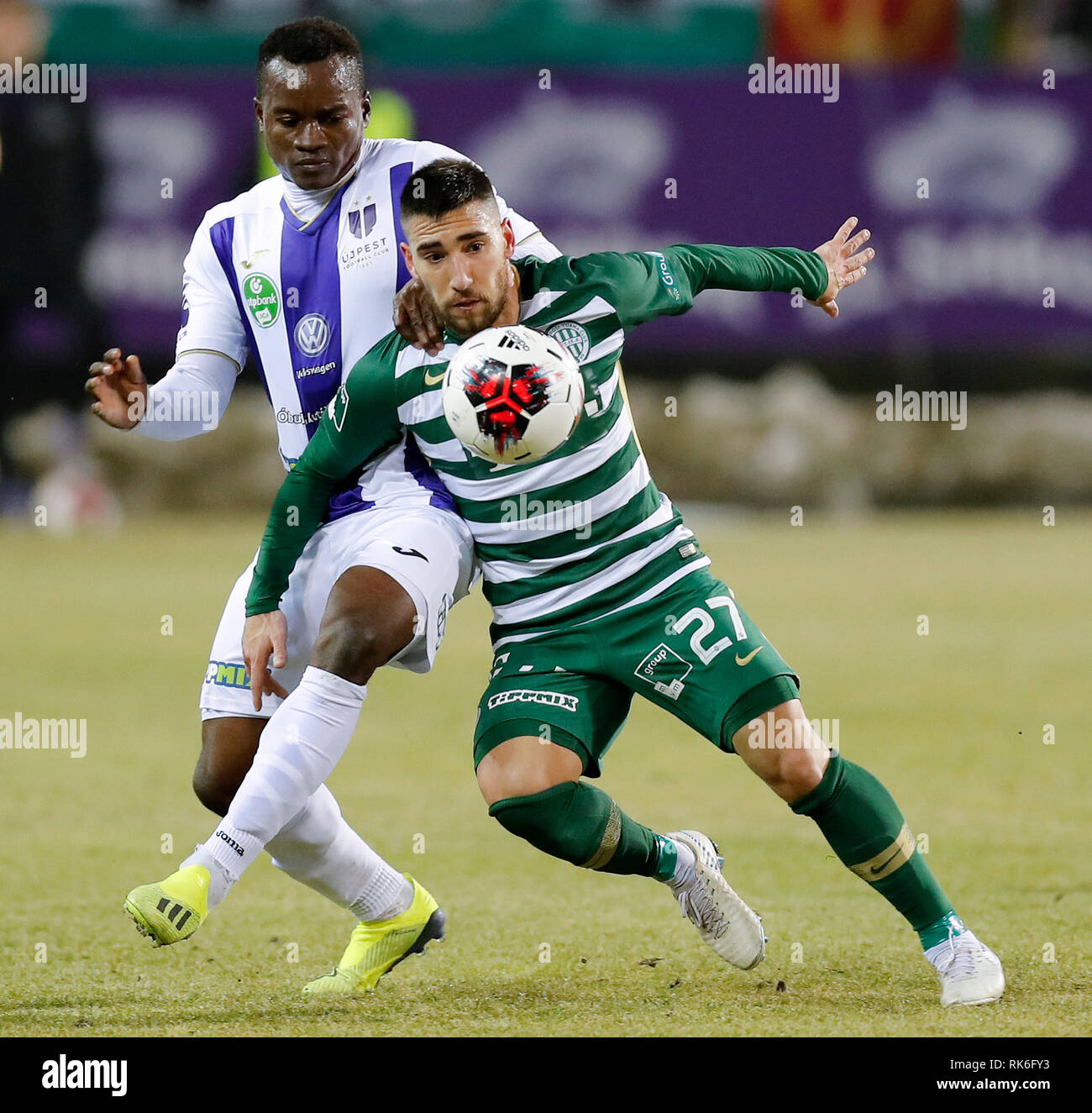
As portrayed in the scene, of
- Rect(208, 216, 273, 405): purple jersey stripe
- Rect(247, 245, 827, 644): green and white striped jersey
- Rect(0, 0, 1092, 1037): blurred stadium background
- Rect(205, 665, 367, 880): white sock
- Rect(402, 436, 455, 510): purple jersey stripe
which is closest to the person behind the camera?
Rect(205, 665, 367, 880): white sock

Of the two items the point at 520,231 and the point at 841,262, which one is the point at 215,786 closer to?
the point at 520,231

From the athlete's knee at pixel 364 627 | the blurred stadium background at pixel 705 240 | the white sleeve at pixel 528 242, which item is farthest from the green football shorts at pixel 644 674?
the blurred stadium background at pixel 705 240

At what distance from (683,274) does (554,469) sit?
617 millimetres

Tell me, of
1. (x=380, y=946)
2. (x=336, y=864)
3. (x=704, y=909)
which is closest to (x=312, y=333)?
(x=336, y=864)

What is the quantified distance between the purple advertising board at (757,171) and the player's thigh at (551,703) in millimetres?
13790

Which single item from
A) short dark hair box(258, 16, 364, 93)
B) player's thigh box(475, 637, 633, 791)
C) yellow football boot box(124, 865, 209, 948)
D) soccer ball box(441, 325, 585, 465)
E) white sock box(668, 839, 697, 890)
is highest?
short dark hair box(258, 16, 364, 93)

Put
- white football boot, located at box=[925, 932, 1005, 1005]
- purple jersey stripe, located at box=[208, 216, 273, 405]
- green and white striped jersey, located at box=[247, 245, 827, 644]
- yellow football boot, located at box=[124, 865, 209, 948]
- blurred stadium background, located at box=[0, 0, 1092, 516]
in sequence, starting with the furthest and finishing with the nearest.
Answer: blurred stadium background, located at box=[0, 0, 1092, 516]
purple jersey stripe, located at box=[208, 216, 273, 405]
green and white striped jersey, located at box=[247, 245, 827, 644]
white football boot, located at box=[925, 932, 1005, 1005]
yellow football boot, located at box=[124, 865, 209, 948]

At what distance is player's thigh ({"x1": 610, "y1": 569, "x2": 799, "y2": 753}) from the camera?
14.7ft

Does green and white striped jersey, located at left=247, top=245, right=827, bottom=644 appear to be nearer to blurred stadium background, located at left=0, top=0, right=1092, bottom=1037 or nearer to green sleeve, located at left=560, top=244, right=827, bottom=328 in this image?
green sleeve, located at left=560, top=244, right=827, bottom=328

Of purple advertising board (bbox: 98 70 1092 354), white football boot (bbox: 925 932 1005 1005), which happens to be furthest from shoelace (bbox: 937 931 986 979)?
purple advertising board (bbox: 98 70 1092 354)

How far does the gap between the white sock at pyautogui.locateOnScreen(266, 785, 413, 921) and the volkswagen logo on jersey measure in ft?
3.81

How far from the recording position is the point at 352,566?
14.8ft

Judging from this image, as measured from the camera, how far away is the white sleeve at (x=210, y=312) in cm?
508

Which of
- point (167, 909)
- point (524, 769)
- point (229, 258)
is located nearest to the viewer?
point (167, 909)
